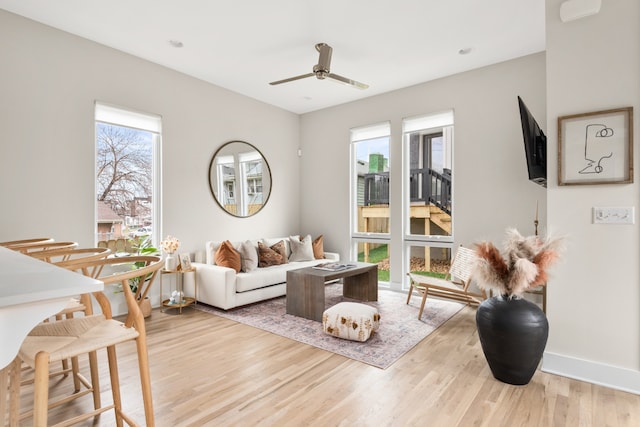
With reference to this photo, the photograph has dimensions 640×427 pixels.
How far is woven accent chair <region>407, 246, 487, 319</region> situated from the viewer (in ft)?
11.8

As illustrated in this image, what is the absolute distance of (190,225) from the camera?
180 inches

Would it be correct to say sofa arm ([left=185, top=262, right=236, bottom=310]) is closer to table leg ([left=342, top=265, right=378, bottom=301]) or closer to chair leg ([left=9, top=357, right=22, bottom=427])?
table leg ([left=342, top=265, right=378, bottom=301])

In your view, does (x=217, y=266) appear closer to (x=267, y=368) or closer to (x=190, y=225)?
(x=190, y=225)

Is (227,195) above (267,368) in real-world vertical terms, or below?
above

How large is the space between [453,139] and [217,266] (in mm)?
3546

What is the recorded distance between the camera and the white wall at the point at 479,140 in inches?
158

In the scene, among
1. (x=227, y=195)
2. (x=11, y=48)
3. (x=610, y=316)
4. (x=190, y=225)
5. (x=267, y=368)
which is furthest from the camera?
(x=227, y=195)

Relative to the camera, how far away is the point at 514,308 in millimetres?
2332

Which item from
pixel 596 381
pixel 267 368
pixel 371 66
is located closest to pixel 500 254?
pixel 596 381

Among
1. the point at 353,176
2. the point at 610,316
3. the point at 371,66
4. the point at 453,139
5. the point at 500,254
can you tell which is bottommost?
the point at 610,316

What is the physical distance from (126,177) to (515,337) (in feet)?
13.9

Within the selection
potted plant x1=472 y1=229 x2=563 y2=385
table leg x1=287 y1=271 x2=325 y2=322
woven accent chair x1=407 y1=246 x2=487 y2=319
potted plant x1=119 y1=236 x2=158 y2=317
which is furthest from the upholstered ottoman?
potted plant x1=119 y1=236 x2=158 y2=317

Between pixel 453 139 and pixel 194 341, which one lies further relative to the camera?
pixel 453 139

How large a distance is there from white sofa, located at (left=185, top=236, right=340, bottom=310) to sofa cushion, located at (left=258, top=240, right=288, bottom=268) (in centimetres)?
11
